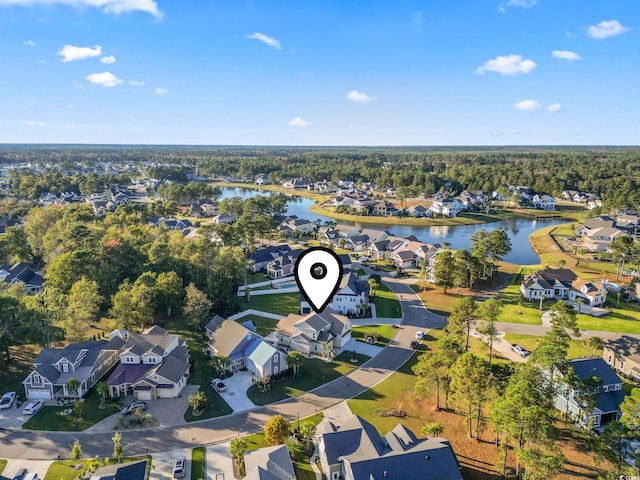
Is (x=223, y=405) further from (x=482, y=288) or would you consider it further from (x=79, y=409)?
(x=482, y=288)

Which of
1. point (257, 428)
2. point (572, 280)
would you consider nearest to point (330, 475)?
point (257, 428)

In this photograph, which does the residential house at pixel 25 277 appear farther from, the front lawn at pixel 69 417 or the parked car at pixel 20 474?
the parked car at pixel 20 474

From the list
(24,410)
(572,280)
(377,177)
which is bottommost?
(24,410)

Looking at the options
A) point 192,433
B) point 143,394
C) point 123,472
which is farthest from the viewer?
point 143,394

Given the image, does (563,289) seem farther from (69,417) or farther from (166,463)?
(69,417)

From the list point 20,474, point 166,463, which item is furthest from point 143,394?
point 20,474

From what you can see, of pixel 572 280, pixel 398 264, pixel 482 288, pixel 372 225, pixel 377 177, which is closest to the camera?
pixel 572 280

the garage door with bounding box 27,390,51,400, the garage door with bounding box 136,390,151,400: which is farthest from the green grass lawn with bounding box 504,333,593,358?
the garage door with bounding box 27,390,51,400
